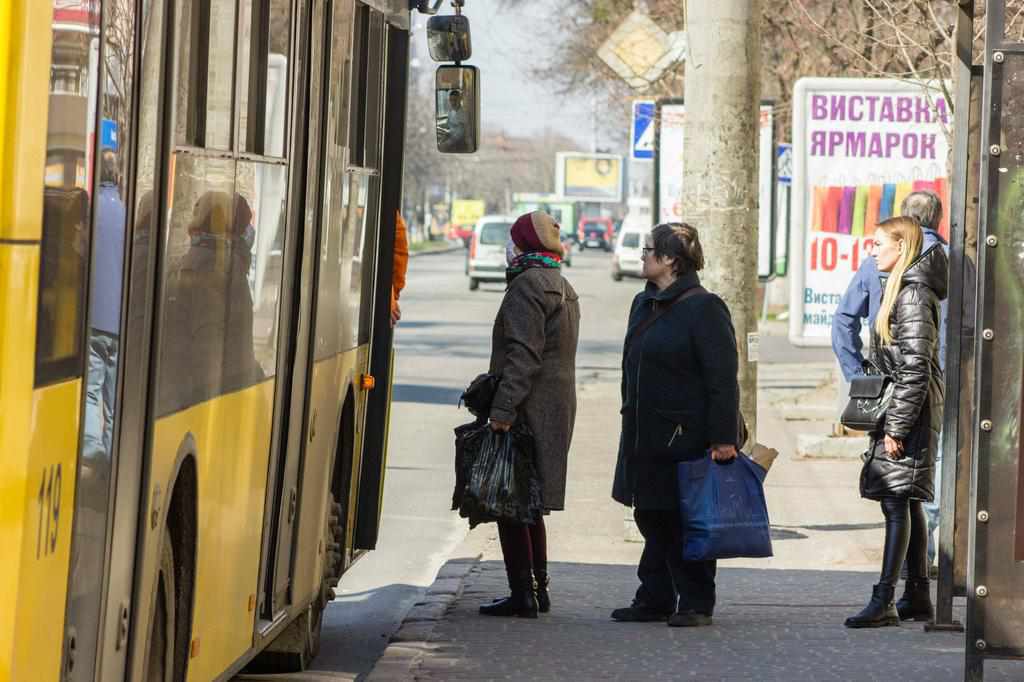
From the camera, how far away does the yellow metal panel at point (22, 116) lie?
10.2 ft

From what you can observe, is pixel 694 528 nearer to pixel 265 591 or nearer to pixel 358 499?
pixel 358 499

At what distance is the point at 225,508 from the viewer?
512cm

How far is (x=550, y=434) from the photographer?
8305mm

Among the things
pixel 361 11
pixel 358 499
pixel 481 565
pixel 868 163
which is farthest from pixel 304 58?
pixel 868 163

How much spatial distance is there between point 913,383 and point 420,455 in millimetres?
8462

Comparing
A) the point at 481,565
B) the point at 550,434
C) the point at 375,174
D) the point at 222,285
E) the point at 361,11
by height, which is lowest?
the point at 481,565

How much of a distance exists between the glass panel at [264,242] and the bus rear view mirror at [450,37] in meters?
2.83

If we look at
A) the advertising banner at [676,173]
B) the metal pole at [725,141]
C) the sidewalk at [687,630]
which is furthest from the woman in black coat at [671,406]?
the advertising banner at [676,173]

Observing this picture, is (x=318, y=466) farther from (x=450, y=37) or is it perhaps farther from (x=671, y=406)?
(x=450, y=37)

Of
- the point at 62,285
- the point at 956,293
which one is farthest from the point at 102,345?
the point at 956,293

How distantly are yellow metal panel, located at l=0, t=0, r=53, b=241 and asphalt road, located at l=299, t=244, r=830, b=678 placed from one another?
434 cm

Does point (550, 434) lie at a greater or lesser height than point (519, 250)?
lesser

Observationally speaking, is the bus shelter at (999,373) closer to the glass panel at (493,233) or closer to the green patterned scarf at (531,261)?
the green patterned scarf at (531,261)

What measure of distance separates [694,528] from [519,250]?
139 cm
